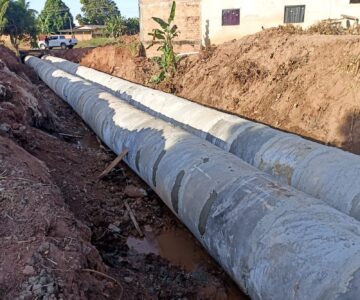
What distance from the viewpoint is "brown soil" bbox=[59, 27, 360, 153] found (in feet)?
34.9

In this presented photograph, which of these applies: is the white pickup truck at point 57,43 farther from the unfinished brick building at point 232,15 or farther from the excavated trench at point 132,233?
the excavated trench at point 132,233

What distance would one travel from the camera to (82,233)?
5055 mm

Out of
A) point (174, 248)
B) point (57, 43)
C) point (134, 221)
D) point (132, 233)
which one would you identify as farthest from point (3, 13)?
point (174, 248)

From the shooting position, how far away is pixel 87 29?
60938mm

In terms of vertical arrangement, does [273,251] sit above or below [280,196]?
below

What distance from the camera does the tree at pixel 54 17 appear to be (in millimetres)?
60844

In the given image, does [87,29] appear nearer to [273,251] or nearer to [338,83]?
[338,83]

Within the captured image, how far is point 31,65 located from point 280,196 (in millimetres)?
25932

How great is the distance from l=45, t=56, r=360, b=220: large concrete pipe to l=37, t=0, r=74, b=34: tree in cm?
5854

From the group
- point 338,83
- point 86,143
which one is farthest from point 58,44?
point 338,83

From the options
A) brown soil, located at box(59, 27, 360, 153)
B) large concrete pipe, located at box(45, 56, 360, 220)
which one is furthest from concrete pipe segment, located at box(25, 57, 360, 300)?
brown soil, located at box(59, 27, 360, 153)

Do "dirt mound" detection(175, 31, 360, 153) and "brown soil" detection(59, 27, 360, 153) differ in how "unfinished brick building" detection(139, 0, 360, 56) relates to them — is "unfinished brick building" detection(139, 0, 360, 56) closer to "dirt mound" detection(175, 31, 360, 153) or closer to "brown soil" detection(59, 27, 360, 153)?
"brown soil" detection(59, 27, 360, 153)

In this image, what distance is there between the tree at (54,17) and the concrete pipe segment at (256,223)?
61113mm

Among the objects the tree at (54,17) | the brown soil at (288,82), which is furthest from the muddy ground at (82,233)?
the tree at (54,17)
